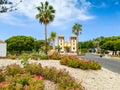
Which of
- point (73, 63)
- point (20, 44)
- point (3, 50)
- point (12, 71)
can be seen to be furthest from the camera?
point (20, 44)

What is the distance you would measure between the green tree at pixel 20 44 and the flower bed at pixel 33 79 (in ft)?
300

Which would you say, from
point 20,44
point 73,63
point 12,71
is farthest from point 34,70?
point 20,44

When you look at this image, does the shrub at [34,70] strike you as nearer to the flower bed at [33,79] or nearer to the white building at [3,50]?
the flower bed at [33,79]

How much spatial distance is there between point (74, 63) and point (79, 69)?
1.90ft

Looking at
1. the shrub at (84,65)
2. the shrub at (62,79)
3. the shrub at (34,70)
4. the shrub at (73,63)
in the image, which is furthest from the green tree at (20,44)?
the shrub at (62,79)

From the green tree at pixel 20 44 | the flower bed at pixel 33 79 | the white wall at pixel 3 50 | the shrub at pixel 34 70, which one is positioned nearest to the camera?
the flower bed at pixel 33 79

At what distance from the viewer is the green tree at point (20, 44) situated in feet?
349

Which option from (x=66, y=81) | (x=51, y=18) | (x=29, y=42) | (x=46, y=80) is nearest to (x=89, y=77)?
(x=46, y=80)

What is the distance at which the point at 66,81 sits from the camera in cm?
1256

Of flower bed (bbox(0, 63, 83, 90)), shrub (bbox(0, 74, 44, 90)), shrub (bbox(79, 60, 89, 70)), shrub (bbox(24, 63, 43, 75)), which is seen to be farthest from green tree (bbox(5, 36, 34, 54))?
shrub (bbox(0, 74, 44, 90))

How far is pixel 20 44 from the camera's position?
105938 mm

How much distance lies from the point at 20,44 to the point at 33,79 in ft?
313

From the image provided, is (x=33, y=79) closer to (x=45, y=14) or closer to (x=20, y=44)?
(x=45, y=14)

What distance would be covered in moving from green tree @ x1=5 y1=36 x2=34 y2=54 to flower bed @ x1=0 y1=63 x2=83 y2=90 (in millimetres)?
91459
